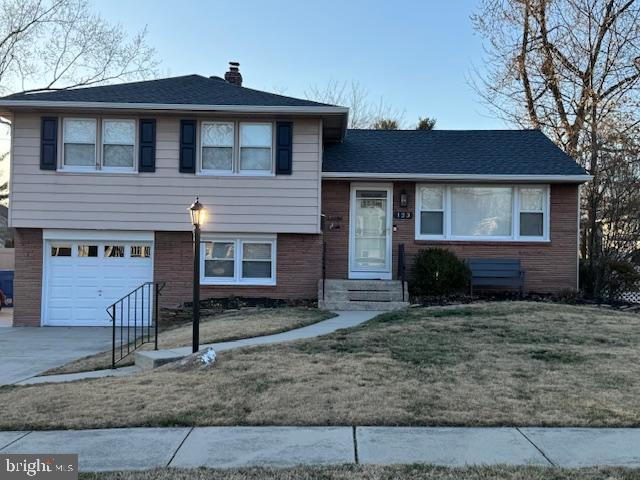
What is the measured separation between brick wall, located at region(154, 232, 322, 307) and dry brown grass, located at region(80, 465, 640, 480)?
10.3m

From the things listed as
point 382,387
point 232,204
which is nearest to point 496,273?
point 232,204

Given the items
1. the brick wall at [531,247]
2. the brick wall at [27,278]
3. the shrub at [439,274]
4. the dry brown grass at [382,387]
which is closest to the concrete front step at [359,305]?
the shrub at [439,274]

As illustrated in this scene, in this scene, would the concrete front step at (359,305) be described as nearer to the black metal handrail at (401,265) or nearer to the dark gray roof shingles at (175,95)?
the black metal handrail at (401,265)

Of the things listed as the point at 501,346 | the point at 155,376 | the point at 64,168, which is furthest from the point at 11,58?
the point at 501,346

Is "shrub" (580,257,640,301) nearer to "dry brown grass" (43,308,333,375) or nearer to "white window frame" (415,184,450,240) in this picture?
"white window frame" (415,184,450,240)

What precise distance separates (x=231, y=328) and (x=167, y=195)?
506 cm

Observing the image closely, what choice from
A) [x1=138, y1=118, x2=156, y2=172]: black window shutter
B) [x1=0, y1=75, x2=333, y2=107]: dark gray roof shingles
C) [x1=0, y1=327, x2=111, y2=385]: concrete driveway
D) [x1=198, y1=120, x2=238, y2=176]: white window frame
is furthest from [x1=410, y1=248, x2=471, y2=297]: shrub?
[x1=0, y1=327, x2=111, y2=385]: concrete driveway

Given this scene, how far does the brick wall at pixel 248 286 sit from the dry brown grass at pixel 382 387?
16.9 ft

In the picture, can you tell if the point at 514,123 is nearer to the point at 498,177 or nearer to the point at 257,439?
the point at 498,177

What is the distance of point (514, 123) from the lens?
81.3ft

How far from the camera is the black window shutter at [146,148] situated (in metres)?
14.2

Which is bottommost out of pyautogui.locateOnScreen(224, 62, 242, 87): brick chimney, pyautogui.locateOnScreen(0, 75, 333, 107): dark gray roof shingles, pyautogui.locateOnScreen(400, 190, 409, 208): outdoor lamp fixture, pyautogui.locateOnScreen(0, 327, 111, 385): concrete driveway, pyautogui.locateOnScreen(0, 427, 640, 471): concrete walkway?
pyautogui.locateOnScreen(0, 327, 111, 385): concrete driveway

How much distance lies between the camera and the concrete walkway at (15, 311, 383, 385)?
26.1 ft

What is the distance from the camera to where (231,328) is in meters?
10.6
